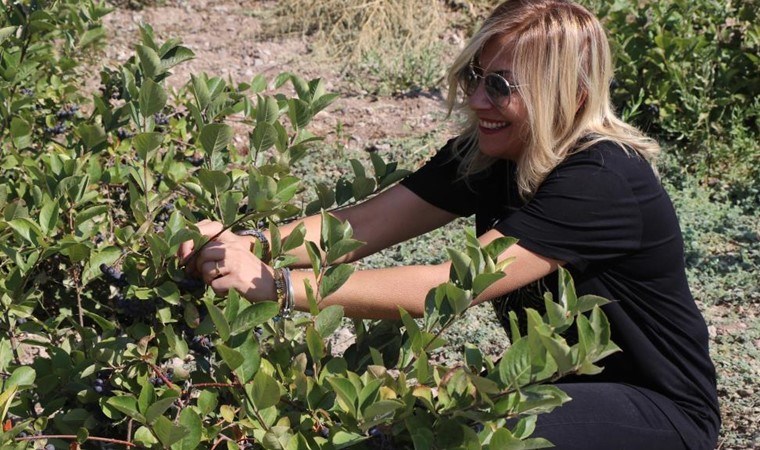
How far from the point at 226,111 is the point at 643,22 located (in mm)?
3169

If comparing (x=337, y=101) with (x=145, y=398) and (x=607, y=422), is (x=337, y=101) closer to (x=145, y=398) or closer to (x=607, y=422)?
(x=607, y=422)

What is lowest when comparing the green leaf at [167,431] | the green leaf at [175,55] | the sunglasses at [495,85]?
the green leaf at [167,431]

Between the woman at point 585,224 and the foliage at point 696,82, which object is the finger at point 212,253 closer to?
the woman at point 585,224

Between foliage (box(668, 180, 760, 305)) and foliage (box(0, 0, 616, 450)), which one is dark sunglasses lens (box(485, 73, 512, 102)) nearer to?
foliage (box(0, 0, 616, 450))

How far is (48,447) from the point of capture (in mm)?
1784

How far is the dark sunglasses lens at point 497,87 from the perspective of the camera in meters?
2.25

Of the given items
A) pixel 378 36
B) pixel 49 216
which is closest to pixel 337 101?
pixel 378 36

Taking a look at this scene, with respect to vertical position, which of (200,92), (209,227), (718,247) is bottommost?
(718,247)

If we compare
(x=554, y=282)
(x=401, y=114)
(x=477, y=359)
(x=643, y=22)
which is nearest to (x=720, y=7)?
(x=643, y=22)

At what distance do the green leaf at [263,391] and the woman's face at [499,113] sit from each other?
0.94 meters

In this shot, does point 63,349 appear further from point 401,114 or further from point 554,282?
point 401,114

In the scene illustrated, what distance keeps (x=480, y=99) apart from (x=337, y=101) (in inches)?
120

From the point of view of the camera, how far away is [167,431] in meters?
1.55

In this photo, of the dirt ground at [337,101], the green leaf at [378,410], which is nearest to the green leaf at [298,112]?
the green leaf at [378,410]
